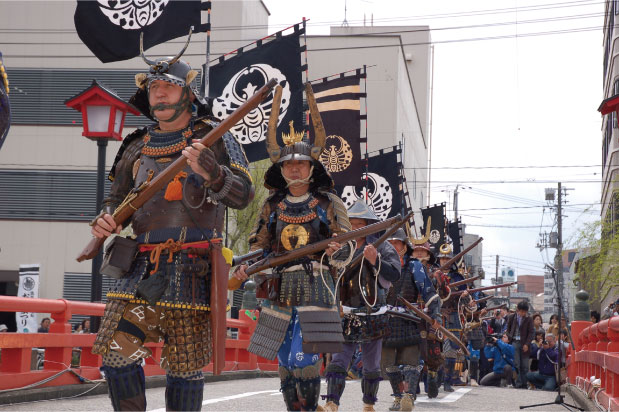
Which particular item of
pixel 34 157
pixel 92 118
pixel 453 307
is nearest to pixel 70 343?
pixel 92 118

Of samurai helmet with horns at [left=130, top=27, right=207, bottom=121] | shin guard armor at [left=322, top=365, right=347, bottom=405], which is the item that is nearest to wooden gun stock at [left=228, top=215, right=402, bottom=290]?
samurai helmet with horns at [left=130, top=27, right=207, bottom=121]

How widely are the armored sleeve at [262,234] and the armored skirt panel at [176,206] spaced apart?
159 cm

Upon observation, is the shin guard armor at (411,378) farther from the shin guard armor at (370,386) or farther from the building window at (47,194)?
the building window at (47,194)

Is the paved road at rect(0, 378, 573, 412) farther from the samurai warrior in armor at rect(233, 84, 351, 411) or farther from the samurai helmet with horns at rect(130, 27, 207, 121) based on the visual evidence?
the samurai helmet with horns at rect(130, 27, 207, 121)

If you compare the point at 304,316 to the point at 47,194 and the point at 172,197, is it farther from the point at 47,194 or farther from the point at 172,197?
the point at 47,194

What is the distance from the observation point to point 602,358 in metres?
9.76

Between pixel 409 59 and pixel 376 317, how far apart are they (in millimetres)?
54099

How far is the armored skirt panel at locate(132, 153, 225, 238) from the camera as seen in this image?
572 centimetres

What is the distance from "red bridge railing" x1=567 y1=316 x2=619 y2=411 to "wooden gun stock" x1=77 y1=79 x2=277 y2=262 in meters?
4.27

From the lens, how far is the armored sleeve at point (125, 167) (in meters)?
6.09

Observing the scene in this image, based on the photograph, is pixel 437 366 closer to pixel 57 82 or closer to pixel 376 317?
pixel 376 317

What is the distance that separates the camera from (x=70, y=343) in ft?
33.4

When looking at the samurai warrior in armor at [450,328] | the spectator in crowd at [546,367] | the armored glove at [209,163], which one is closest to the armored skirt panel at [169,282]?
the armored glove at [209,163]

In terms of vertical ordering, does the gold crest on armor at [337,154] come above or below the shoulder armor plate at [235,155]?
above
